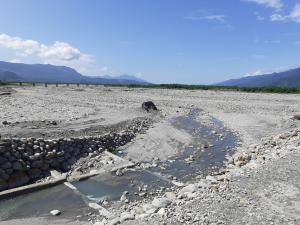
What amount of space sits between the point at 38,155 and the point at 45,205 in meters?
4.56

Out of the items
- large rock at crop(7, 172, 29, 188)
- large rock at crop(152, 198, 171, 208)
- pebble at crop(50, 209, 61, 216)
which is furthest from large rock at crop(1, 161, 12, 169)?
large rock at crop(152, 198, 171, 208)

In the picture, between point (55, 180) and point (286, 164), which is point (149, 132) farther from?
point (286, 164)

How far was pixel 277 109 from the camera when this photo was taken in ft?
170

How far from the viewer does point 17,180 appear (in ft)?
62.2

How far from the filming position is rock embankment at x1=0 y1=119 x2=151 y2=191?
18933 millimetres

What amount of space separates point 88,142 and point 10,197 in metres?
7.57

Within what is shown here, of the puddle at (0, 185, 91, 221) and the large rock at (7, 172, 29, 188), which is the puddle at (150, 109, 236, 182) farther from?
the large rock at (7, 172, 29, 188)

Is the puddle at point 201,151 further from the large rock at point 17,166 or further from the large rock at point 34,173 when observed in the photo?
the large rock at point 17,166

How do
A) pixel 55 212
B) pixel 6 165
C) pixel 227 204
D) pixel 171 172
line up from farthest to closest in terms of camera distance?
1. pixel 171 172
2. pixel 6 165
3. pixel 55 212
4. pixel 227 204

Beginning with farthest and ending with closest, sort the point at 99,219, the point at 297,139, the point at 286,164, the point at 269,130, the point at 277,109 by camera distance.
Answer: the point at 277,109, the point at 269,130, the point at 297,139, the point at 286,164, the point at 99,219

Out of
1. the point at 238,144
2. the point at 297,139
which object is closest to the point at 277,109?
the point at 238,144

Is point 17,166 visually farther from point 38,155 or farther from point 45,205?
point 45,205

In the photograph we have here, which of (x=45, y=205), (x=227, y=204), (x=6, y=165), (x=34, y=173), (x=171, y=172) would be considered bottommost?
(x=45, y=205)

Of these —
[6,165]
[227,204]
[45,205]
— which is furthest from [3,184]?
[227,204]
